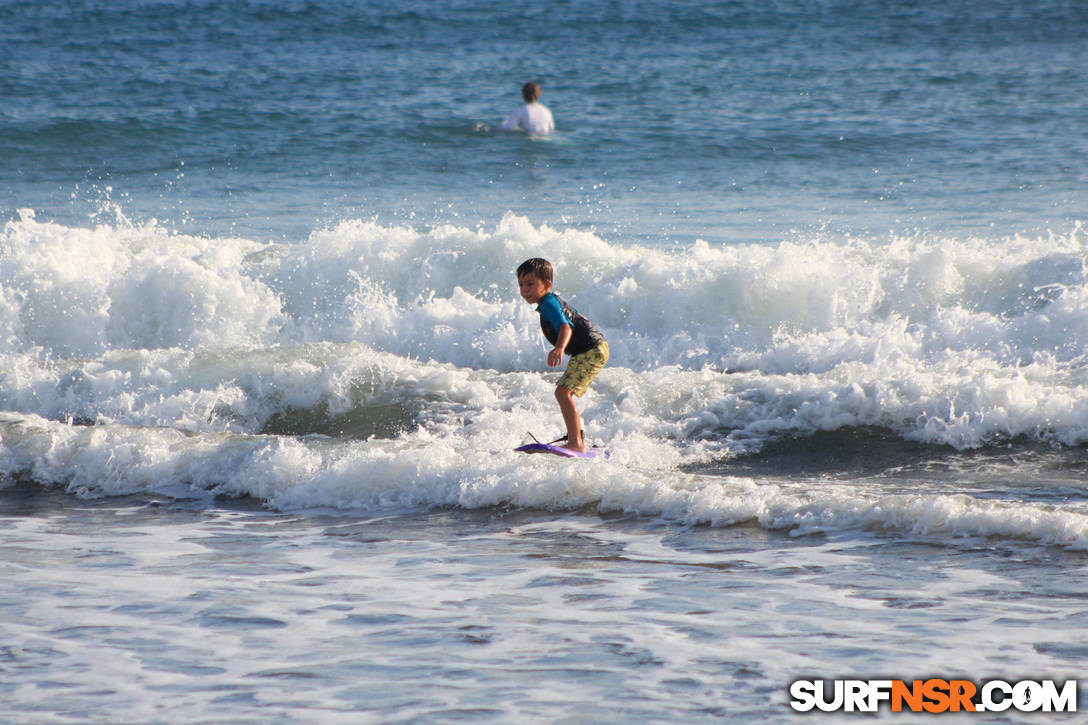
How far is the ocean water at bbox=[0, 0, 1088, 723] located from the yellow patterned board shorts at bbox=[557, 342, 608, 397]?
1.76ft

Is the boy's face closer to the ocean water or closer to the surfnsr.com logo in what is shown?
the ocean water

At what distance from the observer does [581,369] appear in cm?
738

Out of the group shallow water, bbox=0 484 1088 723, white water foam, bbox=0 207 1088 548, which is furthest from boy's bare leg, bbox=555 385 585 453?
shallow water, bbox=0 484 1088 723

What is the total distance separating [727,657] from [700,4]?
2363 centimetres

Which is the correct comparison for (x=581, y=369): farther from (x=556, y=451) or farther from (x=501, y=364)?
(x=501, y=364)

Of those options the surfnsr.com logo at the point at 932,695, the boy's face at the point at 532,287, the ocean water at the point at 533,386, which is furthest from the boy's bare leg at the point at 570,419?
the surfnsr.com logo at the point at 932,695

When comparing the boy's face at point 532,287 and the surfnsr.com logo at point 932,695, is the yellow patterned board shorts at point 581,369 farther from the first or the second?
the surfnsr.com logo at point 932,695

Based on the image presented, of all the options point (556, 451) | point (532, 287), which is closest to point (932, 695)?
point (556, 451)

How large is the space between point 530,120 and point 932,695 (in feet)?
49.6

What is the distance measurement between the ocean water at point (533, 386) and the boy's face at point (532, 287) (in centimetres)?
104

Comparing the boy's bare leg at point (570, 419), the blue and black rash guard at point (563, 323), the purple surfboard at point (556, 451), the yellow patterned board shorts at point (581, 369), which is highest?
the blue and black rash guard at point (563, 323)

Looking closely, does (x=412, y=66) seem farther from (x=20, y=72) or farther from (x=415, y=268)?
(x=415, y=268)

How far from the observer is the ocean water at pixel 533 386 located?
4.29m

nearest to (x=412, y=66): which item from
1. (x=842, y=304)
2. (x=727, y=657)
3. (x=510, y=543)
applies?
(x=842, y=304)
